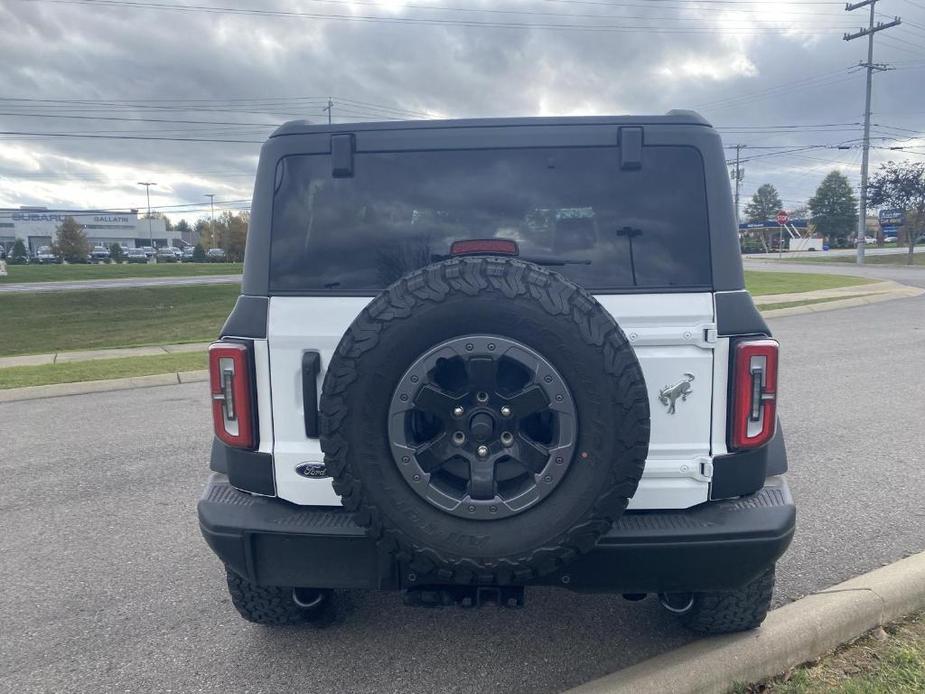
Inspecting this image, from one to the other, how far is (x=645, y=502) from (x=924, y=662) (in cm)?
124

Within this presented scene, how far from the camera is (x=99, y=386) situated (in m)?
8.88

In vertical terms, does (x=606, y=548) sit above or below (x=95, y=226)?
below

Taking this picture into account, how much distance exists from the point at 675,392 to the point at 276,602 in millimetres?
1813

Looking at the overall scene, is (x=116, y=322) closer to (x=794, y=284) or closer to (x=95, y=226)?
(x=794, y=284)

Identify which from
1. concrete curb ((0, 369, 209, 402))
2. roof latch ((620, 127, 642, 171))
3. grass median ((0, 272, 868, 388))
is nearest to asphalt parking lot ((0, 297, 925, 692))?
roof latch ((620, 127, 642, 171))

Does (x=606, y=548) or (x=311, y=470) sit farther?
(x=311, y=470)

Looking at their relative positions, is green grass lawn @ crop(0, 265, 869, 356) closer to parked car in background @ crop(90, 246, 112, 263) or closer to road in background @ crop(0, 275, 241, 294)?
road in background @ crop(0, 275, 241, 294)

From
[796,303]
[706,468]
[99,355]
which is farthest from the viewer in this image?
[796,303]

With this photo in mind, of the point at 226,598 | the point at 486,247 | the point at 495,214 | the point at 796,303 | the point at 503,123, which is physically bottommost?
the point at 226,598

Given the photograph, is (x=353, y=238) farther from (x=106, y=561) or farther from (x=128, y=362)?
(x=128, y=362)

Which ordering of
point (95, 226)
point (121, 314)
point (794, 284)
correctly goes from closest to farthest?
1. point (121, 314)
2. point (794, 284)
3. point (95, 226)

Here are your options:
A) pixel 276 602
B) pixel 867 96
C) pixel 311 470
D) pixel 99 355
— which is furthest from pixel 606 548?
pixel 867 96

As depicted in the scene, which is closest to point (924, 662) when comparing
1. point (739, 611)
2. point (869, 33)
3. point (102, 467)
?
point (739, 611)

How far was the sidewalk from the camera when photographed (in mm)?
11219
